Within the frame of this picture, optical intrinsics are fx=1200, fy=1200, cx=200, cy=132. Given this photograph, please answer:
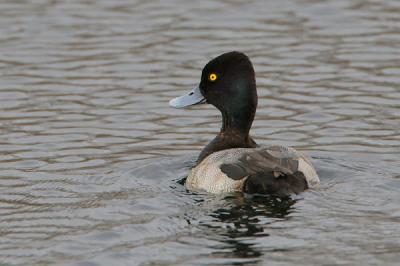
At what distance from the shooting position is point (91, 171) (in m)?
10.1

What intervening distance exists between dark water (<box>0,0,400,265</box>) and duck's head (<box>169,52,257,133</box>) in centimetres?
63

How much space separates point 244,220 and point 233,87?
6.36ft

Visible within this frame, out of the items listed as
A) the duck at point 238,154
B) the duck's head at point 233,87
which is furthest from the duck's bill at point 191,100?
the duck's head at point 233,87

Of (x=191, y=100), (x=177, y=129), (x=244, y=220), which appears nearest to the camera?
(x=244, y=220)

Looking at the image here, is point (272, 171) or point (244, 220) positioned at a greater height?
point (272, 171)

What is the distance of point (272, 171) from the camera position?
877 centimetres

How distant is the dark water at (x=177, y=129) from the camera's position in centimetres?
781

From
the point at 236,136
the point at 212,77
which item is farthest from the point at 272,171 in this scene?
the point at 212,77

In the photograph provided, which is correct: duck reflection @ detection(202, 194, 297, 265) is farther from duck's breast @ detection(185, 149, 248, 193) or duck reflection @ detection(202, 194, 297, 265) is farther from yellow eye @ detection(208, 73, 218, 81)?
yellow eye @ detection(208, 73, 218, 81)

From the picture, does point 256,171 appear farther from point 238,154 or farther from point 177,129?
point 177,129

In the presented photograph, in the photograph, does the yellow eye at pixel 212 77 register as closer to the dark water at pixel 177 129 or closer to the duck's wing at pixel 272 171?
Result: the dark water at pixel 177 129

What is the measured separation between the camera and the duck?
8.80m

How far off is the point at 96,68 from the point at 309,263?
22.0ft

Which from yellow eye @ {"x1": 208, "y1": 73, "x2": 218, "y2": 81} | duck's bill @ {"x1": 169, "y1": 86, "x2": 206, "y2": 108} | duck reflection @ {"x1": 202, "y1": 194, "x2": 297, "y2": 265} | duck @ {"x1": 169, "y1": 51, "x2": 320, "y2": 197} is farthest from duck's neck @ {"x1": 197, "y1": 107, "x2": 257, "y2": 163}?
duck reflection @ {"x1": 202, "y1": 194, "x2": 297, "y2": 265}
